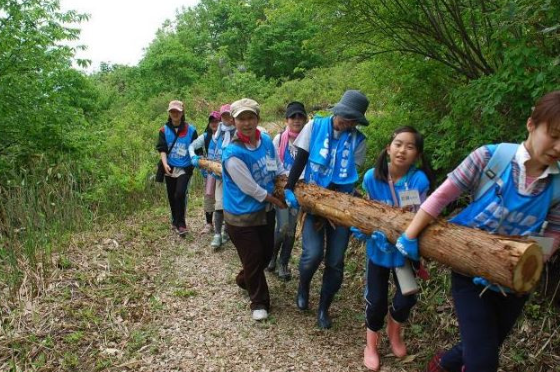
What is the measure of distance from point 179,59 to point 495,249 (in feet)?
80.9

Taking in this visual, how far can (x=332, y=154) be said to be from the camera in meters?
3.66

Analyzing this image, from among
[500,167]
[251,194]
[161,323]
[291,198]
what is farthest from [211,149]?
[500,167]

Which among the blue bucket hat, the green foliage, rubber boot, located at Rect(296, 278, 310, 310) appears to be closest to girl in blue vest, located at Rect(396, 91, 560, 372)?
the blue bucket hat

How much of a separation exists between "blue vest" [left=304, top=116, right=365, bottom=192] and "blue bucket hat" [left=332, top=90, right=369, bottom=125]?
201 mm

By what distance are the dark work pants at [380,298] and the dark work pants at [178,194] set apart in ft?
12.8

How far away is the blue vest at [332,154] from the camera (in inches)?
143

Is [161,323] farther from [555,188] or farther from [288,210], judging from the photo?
[555,188]

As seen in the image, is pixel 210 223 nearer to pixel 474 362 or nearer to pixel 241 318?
pixel 241 318

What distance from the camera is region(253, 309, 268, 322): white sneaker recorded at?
4098 mm

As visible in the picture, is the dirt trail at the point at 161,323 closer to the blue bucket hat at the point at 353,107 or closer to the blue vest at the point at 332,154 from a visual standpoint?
the blue vest at the point at 332,154

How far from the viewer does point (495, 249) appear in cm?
230

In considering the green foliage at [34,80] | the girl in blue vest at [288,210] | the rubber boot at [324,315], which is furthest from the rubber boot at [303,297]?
the green foliage at [34,80]

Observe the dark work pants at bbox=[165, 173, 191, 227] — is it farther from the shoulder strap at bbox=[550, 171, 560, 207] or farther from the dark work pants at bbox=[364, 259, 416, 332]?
the shoulder strap at bbox=[550, 171, 560, 207]

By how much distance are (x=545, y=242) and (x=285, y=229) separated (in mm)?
3165
